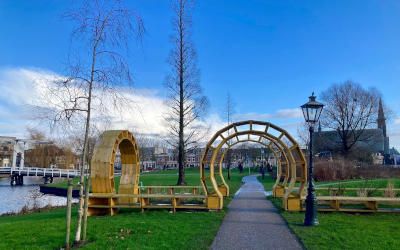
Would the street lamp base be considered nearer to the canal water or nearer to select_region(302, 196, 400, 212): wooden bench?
select_region(302, 196, 400, 212): wooden bench

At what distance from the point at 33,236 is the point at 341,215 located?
9485mm

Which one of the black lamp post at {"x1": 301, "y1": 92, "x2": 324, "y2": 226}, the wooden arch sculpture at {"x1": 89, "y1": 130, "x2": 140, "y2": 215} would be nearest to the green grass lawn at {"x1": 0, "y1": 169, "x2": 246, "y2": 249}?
the wooden arch sculpture at {"x1": 89, "y1": 130, "x2": 140, "y2": 215}

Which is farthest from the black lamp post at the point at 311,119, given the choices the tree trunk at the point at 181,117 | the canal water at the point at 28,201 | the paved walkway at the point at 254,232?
the canal water at the point at 28,201

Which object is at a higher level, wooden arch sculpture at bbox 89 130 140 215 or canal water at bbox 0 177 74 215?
wooden arch sculpture at bbox 89 130 140 215

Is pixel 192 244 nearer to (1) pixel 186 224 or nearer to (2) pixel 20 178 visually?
(1) pixel 186 224

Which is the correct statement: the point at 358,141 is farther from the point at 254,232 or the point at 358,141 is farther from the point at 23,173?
the point at 23,173

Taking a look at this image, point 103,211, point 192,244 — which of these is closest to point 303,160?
point 192,244

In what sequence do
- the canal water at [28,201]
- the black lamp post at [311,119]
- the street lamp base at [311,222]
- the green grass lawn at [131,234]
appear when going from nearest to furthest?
the green grass lawn at [131,234]
the street lamp base at [311,222]
the black lamp post at [311,119]
the canal water at [28,201]

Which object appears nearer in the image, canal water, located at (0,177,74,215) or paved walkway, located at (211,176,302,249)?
paved walkway, located at (211,176,302,249)

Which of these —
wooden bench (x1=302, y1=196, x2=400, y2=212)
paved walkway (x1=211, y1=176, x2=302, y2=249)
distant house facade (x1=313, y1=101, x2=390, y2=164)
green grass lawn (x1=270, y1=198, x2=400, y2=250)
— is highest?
distant house facade (x1=313, y1=101, x2=390, y2=164)

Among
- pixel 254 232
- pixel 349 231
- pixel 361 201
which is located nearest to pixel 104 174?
pixel 254 232

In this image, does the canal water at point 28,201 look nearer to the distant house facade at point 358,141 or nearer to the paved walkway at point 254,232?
the paved walkway at point 254,232

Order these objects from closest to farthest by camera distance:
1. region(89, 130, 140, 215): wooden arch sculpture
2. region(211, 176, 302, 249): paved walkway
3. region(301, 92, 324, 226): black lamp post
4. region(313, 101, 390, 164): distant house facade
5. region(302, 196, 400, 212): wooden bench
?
region(211, 176, 302, 249): paved walkway → region(301, 92, 324, 226): black lamp post → region(302, 196, 400, 212): wooden bench → region(89, 130, 140, 215): wooden arch sculpture → region(313, 101, 390, 164): distant house facade

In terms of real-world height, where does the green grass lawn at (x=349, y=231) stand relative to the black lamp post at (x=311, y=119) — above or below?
below
